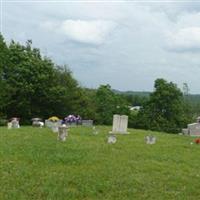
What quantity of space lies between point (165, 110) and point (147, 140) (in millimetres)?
40046

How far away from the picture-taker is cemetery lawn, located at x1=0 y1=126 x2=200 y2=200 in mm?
8727

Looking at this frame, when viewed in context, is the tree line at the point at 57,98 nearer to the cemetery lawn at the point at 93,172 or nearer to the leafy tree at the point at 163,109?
the leafy tree at the point at 163,109

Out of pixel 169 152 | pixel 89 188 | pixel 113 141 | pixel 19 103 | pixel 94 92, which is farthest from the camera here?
pixel 94 92

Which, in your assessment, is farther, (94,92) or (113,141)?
(94,92)

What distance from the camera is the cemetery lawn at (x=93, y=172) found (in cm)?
873

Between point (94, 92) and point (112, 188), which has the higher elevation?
point (94, 92)

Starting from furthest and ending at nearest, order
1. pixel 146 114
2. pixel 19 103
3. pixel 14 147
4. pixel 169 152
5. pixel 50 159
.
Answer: pixel 146 114
pixel 19 103
pixel 169 152
pixel 14 147
pixel 50 159

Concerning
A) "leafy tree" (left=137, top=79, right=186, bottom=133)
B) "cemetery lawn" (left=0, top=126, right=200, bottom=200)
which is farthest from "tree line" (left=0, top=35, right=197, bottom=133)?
"cemetery lawn" (left=0, top=126, right=200, bottom=200)

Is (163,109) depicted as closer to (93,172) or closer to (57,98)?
(57,98)

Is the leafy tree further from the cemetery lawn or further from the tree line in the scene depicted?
the cemetery lawn

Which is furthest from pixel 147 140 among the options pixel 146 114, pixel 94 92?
pixel 94 92

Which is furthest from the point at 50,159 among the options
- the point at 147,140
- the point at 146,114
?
the point at 146,114

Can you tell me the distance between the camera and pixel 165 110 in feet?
192

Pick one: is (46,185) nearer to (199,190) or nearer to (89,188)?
(89,188)
